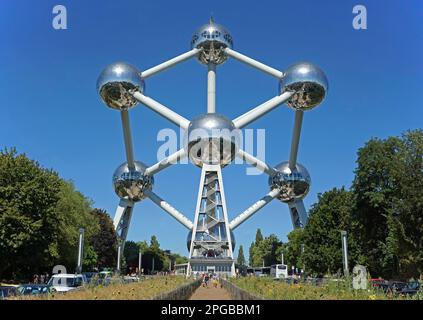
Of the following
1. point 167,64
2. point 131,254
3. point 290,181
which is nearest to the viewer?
point 167,64

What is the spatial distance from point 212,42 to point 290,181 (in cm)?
1686

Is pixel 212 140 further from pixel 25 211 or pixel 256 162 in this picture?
pixel 25 211

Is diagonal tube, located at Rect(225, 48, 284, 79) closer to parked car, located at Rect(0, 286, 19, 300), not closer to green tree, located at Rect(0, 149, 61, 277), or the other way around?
green tree, located at Rect(0, 149, 61, 277)

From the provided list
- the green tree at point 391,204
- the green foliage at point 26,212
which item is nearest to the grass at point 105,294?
the green foliage at point 26,212

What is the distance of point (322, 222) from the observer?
4347cm

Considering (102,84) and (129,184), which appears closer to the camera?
(102,84)

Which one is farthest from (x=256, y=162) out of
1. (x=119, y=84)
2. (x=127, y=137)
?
(x=119, y=84)

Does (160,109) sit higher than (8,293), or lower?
higher

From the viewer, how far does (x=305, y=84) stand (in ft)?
135

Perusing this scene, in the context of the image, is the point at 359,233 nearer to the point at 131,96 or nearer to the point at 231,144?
the point at 231,144

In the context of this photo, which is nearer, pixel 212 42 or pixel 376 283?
pixel 376 283

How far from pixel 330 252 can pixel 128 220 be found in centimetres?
2677

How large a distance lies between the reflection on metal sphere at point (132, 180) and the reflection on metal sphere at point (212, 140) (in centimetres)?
1343

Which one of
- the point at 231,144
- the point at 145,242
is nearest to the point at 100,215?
the point at 231,144
